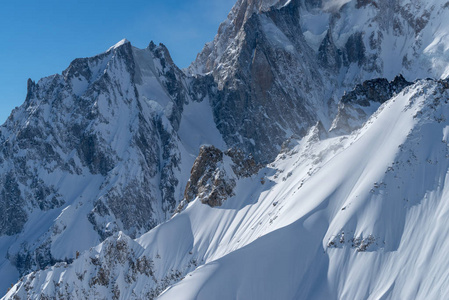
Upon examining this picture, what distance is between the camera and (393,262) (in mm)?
86812

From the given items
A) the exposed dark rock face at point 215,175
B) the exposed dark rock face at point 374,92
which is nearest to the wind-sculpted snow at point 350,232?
the exposed dark rock face at point 215,175

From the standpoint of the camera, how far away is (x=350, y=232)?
94.1m

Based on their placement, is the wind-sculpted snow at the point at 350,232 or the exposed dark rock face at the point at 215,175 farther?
the exposed dark rock face at the point at 215,175

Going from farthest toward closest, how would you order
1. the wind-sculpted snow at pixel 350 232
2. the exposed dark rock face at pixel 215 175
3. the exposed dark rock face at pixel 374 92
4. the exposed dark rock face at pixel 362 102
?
1. the exposed dark rock face at pixel 374 92
2. the exposed dark rock face at pixel 215 175
3. the exposed dark rock face at pixel 362 102
4. the wind-sculpted snow at pixel 350 232

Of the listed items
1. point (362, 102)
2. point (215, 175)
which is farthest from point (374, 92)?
point (215, 175)

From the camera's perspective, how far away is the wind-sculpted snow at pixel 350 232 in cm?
8688

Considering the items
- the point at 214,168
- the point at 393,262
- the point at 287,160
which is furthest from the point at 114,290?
the point at 393,262

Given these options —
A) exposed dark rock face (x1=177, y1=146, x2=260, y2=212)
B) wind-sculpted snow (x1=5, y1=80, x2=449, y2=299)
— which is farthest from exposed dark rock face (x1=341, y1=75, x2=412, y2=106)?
exposed dark rock face (x1=177, y1=146, x2=260, y2=212)

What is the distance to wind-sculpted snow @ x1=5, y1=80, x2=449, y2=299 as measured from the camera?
86.9 metres

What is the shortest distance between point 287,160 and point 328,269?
58116mm

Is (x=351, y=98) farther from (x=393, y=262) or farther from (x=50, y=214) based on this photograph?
(x=50, y=214)

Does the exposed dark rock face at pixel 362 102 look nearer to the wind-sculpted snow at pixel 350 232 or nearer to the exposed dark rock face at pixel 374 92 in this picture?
the exposed dark rock face at pixel 374 92

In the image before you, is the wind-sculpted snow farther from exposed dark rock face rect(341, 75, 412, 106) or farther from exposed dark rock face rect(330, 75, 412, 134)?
exposed dark rock face rect(341, 75, 412, 106)

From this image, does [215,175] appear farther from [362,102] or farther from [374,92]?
[374,92]
